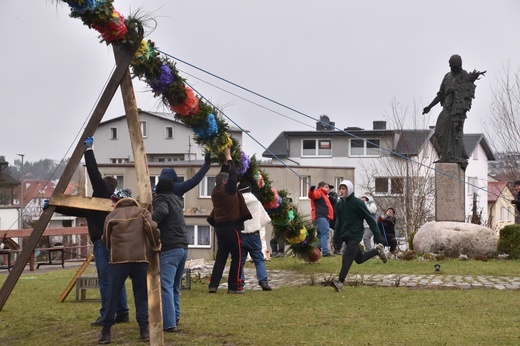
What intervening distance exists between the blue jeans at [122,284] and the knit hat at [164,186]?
1.12 m

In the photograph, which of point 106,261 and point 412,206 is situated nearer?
point 106,261

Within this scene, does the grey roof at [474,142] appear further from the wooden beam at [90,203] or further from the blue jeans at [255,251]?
the wooden beam at [90,203]

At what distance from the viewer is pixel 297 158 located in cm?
8025

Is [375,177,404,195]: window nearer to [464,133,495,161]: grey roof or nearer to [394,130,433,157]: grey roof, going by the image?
[394,130,433,157]: grey roof

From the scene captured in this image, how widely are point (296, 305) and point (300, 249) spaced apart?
5.63 m

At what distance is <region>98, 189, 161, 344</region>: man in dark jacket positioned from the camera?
9.77m

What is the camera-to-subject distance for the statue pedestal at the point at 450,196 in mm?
21562

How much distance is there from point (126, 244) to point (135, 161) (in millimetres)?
1369

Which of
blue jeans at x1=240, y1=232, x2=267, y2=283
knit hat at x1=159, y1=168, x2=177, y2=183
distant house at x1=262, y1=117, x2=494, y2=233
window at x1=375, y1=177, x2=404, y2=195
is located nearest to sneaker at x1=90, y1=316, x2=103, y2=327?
knit hat at x1=159, y1=168, x2=177, y2=183

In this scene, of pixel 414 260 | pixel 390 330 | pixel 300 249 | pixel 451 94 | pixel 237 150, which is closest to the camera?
pixel 390 330

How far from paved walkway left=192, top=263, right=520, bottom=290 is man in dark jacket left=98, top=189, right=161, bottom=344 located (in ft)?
19.8

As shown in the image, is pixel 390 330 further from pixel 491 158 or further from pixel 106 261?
pixel 491 158

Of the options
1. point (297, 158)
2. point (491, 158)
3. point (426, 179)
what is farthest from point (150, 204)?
point (491, 158)

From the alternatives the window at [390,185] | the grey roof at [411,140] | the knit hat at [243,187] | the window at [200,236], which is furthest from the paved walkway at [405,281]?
the window at [200,236]
